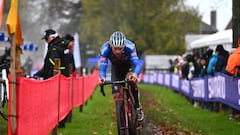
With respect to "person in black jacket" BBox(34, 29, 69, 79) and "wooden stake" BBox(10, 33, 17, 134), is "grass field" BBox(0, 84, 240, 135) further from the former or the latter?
"wooden stake" BBox(10, 33, 17, 134)

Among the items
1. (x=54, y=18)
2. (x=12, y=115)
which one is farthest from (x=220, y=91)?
(x=54, y=18)

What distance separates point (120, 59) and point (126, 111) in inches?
39.2

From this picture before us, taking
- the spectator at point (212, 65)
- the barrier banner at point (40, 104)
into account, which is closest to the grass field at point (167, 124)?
the barrier banner at point (40, 104)

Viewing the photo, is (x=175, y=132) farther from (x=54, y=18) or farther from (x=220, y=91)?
(x=54, y=18)

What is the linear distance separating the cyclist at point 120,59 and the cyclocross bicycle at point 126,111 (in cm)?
10

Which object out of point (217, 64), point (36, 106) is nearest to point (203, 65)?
point (217, 64)

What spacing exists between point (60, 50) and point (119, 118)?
270 centimetres

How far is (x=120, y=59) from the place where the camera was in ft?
33.5

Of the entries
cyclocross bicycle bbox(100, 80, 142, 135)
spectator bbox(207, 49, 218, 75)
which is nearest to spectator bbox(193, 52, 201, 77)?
spectator bbox(207, 49, 218, 75)

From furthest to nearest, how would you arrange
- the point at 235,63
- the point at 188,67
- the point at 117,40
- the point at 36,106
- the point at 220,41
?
the point at 220,41 → the point at 188,67 → the point at 235,63 → the point at 117,40 → the point at 36,106

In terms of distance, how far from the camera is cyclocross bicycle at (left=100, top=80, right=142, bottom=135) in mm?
9781

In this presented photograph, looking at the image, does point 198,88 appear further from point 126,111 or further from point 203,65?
point 126,111

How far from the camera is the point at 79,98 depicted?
17.1 meters

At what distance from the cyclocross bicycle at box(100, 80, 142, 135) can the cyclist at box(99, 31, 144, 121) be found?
0.33 feet
